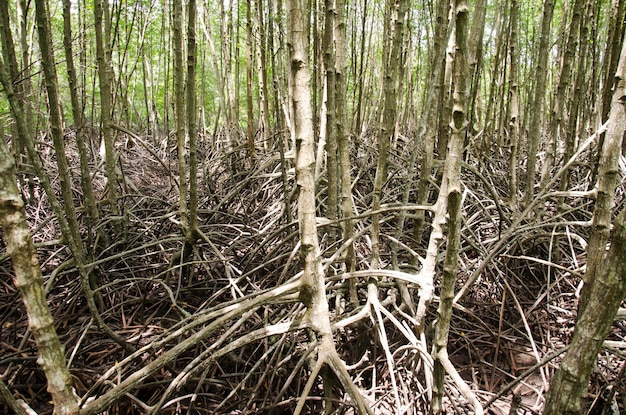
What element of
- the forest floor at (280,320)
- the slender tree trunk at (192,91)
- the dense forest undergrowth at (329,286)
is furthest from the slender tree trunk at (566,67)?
the slender tree trunk at (192,91)

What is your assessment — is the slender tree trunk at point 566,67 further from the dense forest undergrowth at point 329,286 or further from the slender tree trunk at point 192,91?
the slender tree trunk at point 192,91

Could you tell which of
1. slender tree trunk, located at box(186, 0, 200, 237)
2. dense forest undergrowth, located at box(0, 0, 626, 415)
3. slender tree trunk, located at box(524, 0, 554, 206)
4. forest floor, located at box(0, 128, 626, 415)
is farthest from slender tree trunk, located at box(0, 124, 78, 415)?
slender tree trunk, located at box(524, 0, 554, 206)

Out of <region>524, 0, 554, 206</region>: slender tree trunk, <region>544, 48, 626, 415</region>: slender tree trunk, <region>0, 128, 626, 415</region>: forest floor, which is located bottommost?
<region>0, 128, 626, 415</region>: forest floor

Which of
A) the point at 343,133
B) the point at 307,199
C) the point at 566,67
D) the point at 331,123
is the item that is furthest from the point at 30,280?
the point at 566,67

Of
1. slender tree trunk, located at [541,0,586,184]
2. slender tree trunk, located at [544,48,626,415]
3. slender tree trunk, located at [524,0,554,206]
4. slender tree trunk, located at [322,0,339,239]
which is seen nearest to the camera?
slender tree trunk, located at [544,48,626,415]

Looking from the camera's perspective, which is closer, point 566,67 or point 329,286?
point 329,286

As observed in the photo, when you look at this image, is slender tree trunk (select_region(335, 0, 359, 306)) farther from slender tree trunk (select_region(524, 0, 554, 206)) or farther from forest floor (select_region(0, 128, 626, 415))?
slender tree trunk (select_region(524, 0, 554, 206))

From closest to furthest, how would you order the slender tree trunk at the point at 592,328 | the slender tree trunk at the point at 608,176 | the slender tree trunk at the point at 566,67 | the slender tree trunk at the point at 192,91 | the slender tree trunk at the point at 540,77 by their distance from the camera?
the slender tree trunk at the point at 592,328 < the slender tree trunk at the point at 608,176 < the slender tree trunk at the point at 192,91 < the slender tree trunk at the point at 566,67 < the slender tree trunk at the point at 540,77

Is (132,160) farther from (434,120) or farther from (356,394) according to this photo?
(356,394)

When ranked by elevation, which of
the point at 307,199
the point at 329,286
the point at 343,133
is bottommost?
the point at 329,286

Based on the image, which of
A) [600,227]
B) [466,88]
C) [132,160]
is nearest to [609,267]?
[466,88]

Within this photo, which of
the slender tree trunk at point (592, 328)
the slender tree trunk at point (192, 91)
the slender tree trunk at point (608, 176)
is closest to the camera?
the slender tree trunk at point (592, 328)

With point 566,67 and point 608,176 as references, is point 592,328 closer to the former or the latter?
point 608,176

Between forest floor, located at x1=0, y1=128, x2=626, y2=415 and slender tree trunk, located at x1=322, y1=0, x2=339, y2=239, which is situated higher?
slender tree trunk, located at x1=322, y1=0, x2=339, y2=239
